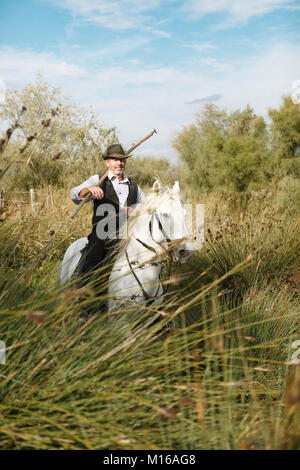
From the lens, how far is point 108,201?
3.78 m

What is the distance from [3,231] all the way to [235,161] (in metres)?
14.0

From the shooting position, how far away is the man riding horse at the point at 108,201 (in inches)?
130

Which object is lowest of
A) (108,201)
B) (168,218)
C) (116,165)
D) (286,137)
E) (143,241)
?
(143,241)

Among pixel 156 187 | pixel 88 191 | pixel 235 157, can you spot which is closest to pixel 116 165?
pixel 88 191

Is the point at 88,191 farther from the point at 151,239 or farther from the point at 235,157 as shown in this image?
the point at 235,157

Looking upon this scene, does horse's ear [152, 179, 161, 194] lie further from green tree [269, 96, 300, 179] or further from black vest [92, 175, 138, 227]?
green tree [269, 96, 300, 179]

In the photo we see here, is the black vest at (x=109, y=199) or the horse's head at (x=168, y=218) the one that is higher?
the black vest at (x=109, y=199)

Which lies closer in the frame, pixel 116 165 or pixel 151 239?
pixel 151 239

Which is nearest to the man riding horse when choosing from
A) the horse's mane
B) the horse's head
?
the horse's mane

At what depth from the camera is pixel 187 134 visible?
99.0 feet

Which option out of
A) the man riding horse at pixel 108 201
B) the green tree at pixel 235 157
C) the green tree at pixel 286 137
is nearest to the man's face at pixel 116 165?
the man riding horse at pixel 108 201

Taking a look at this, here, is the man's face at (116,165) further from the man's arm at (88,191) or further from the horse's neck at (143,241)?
the horse's neck at (143,241)

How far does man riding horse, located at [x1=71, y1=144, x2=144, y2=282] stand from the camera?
3.31 meters
